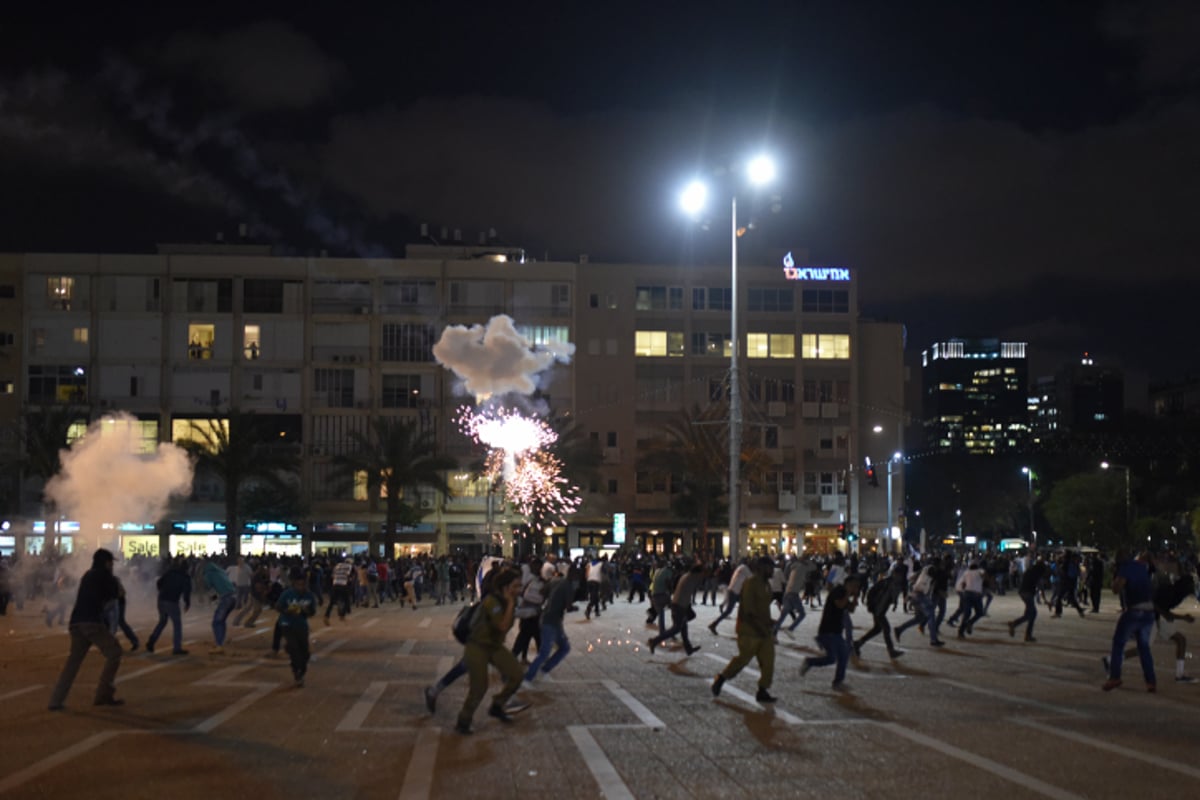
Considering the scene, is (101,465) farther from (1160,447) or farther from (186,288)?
(1160,447)

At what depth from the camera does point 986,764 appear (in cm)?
1001

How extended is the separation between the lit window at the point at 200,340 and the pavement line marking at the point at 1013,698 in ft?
215

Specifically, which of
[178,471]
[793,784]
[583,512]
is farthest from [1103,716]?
[583,512]

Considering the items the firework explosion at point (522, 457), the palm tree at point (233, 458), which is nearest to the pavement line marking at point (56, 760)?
the firework explosion at point (522, 457)

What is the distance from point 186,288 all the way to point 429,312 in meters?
14.4

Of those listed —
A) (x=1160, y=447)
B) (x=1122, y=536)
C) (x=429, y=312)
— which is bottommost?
(x=1122, y=536)

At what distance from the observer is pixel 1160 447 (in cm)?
6612

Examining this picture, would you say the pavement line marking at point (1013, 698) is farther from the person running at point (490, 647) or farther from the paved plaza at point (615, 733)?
the person running at point (490, 647)

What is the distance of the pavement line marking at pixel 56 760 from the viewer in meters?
9.32

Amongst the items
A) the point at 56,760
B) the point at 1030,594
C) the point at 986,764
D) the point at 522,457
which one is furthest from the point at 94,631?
the point at 522,457

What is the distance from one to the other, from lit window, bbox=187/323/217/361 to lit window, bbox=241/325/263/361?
5.88ft

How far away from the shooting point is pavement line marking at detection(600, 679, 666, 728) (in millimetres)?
12602

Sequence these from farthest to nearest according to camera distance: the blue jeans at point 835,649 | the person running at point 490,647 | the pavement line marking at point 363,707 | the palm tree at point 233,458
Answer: the palm tree at point 233,458 < the blue jeans at point 835,649 < the pavement line marking at point 363,707 < the person running at point 490,647

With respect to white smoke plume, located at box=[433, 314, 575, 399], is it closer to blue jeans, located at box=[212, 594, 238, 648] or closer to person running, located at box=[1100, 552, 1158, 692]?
blue jeans, located at box=[212, 594, 238, 648]
